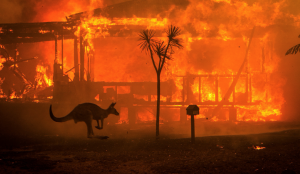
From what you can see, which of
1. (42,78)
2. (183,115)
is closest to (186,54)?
(183,115)

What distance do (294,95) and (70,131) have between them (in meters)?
14.9

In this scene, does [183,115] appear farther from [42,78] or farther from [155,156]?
[42,78]

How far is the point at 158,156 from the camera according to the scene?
7699 millimetres

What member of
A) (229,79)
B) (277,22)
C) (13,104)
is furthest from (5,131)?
(277,22)

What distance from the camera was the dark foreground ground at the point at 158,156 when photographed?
630 centimetres

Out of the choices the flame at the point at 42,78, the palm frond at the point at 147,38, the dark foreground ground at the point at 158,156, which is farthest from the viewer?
the flame at the point at 42,78

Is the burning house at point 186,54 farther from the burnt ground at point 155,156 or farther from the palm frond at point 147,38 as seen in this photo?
the burnt ground at point 155,156

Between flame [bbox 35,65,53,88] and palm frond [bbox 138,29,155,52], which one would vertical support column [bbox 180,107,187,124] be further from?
flame [bbox 35,65,53,88]

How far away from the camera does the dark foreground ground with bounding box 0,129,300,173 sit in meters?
6.30

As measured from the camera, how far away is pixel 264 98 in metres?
18.8

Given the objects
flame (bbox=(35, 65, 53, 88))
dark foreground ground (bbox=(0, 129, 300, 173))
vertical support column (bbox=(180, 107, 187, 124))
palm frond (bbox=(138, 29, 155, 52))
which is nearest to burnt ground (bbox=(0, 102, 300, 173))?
dark foreground ground (bbox=(0, 129, 300, 173))

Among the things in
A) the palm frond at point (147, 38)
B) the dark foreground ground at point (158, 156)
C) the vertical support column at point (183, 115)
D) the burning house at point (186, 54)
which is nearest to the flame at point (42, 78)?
the burning house at point (186, 54)

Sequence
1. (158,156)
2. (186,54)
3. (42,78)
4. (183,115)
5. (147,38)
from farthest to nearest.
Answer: (42,78) → (186,54) → (183,115) → (147,38) → (158,156)

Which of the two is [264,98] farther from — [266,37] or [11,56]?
[11,56]
